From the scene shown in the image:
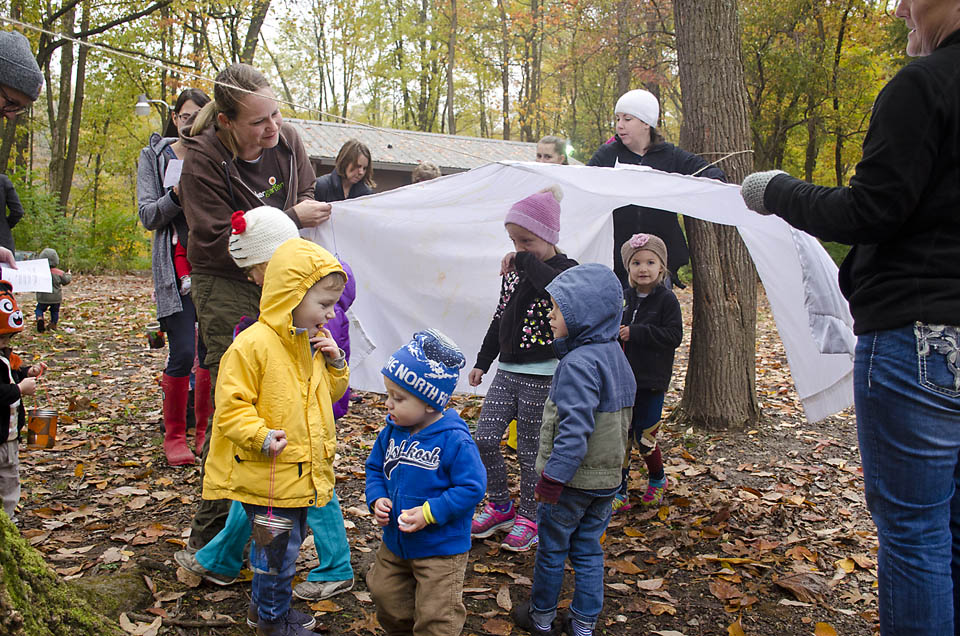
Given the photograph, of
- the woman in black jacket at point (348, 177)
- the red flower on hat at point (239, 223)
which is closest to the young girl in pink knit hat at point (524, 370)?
the red flower on hat at point (239, 223)

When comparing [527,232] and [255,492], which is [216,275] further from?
[527,232]

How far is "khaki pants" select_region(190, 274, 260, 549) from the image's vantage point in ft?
10.2

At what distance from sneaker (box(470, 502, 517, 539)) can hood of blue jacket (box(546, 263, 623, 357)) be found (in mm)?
1251

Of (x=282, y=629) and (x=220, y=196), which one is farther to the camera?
(x=220, y=196)

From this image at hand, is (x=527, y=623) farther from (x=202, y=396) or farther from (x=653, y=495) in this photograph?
(x=202, y=396)

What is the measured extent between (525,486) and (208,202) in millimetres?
2072

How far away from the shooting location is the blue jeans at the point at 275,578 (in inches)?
102

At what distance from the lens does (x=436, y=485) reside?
2.47m

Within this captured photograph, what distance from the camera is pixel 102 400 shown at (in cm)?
600

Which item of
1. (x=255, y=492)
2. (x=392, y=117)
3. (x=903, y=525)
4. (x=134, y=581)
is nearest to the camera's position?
(x=903, y=525)

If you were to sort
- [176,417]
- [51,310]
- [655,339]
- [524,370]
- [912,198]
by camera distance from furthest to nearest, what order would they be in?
[51,310], [176,417], [655,339], [524,370], [912,198]

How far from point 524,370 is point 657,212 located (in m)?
1.60

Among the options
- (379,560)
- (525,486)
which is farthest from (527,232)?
(379,560)

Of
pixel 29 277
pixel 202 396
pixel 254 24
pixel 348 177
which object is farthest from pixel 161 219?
pixel 254 24
